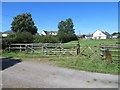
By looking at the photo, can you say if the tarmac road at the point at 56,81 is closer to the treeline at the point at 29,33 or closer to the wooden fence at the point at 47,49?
the wooden fence at the point at 47,49

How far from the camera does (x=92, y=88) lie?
400 inches

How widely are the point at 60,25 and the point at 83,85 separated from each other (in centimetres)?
11848

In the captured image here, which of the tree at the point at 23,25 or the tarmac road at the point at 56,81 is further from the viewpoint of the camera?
the tree at the point at 23,25

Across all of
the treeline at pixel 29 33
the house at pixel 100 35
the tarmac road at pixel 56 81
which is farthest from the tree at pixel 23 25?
the tarmac road at pixel 56 81

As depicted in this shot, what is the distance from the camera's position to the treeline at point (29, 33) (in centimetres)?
3249

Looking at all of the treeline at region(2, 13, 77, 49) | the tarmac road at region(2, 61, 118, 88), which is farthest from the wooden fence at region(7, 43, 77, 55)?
the tarmac road at region(2, 61, 118, 88)

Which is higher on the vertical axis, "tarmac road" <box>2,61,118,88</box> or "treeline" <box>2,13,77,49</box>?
"treeline" <box>2,13,77,49</box>

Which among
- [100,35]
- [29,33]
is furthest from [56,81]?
[100,35]

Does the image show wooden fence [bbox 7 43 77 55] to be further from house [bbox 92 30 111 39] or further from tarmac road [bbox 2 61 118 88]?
house [bbox 92 30 111 39]

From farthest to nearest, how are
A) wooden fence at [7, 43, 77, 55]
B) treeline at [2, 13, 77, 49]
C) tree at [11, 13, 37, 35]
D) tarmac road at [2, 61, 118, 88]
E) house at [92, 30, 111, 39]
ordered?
1. house at [92, 30, 111, 39]
2. tree at [11, 13, 37, 35]
3. treeline at [2, 13, 77, 49]
4. wooden fence at [7, 43, 77, 55]
5. tarmac road at [2, 61, 118, 88]

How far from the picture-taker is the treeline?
3249cm

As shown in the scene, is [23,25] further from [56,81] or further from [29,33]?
[56,81]

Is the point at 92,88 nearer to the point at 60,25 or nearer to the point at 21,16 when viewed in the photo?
the point at 21,16

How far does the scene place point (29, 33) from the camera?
3831cm
